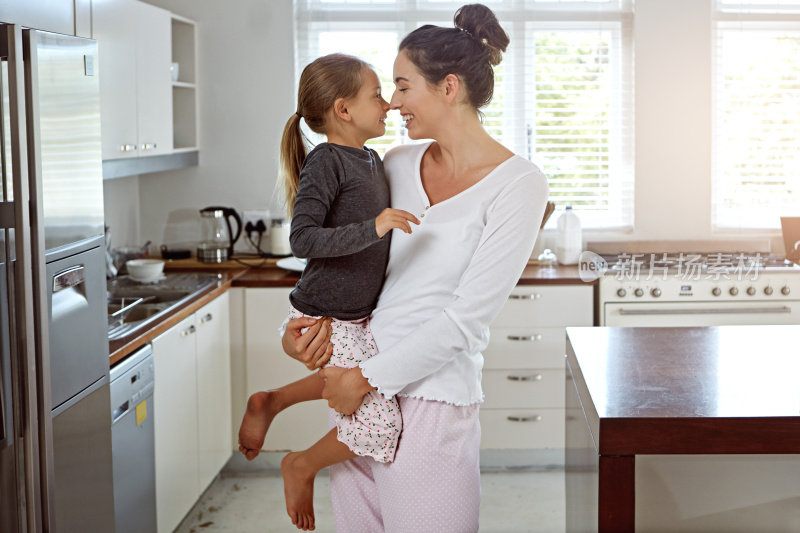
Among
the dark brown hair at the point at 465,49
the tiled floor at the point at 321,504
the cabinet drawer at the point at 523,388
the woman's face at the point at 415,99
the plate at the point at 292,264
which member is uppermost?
the dark brown hair at the point at 465,49

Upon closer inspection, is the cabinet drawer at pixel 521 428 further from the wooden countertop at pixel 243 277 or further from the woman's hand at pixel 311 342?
the woman's hand at pixel 311 342

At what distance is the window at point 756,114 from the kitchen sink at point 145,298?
2.53m

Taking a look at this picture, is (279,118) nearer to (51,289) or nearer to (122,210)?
(122,210)

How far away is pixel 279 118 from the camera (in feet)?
15.2

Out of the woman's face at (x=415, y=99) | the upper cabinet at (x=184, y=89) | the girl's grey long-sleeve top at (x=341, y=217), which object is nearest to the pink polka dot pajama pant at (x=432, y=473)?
the girl's grey long-sleeve top at (x=341, y=217)

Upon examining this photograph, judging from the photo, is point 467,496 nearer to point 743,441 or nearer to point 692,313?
point 743,441

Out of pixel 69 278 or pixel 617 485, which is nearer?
pixel 617 485

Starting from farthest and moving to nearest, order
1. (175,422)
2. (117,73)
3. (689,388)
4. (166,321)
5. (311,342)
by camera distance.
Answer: (117,73), (175,422), (166,321), (689,388), (311,342)

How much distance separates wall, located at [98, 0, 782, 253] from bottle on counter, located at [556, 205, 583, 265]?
0.91 ft

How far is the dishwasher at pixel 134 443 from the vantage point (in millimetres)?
2635

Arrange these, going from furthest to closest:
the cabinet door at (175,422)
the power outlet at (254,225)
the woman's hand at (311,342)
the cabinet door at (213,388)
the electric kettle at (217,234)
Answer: the power outlet at (254,225) < the electric kettle at (217,234) < the cabinet door at (213,388) < the cabinet door at (175,422) < the woman's hand at (311,342)

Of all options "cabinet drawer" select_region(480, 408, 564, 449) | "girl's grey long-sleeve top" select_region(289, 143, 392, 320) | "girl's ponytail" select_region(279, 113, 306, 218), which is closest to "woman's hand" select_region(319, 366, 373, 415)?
"girl's grey long-sleeve top" select_region(289, 143, 392, 320)

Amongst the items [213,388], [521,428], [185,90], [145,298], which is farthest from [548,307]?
[185,90]

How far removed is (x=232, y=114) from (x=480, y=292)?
10.3ft
